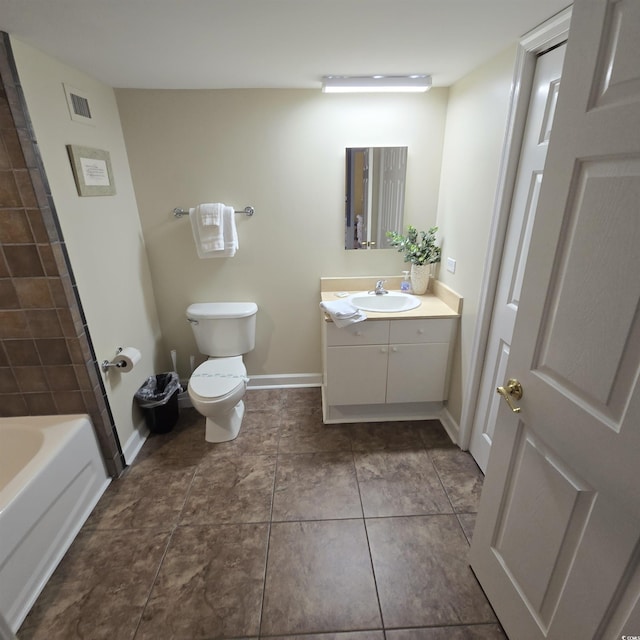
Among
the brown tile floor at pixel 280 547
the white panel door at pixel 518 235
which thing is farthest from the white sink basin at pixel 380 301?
the brown tile floor at pixel 280 547

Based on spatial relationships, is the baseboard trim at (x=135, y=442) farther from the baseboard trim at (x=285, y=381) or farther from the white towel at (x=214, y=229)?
the white towel at (x=214, y=229)

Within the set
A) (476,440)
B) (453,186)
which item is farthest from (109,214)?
(476,440)

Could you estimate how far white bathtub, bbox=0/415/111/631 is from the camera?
1.28 m

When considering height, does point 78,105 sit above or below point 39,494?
above

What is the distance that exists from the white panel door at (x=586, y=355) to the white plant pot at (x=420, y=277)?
1.33 m

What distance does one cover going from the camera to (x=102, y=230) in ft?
6.15

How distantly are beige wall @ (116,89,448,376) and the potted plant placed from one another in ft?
0.39

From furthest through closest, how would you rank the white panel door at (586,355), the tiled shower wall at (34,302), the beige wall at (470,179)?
the beige wall at (470,179), the tiled shower wall at (34,302), the white panel door at (586,355)

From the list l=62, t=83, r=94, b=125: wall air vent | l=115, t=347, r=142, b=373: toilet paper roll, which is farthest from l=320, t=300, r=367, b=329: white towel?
l=62, t=83, r=94, b=125: wall air vent

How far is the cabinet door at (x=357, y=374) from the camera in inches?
84.2

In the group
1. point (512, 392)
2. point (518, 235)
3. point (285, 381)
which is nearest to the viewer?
point (512, 392)

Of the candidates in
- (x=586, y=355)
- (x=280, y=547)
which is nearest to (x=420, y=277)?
(x=586, y=355)

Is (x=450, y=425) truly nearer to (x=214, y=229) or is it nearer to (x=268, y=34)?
(x=214, y=229)

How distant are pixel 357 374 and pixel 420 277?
796 millimetres
